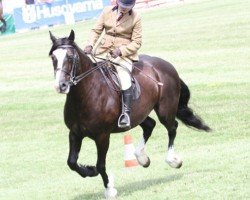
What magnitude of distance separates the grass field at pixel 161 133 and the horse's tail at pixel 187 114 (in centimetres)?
54

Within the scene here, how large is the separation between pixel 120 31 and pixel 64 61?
1.66 meters

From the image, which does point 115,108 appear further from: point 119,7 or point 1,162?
point 1,162

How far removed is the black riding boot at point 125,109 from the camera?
1038 cm

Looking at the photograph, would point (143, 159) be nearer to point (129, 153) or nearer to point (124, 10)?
point (129, 153)

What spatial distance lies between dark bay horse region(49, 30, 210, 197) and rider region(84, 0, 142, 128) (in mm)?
327

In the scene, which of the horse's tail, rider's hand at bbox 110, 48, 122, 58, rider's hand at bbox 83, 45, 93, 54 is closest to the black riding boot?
rider's hand at bbox 110, 48, 122, 58

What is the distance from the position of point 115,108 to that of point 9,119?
10.4m

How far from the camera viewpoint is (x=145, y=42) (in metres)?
35.8

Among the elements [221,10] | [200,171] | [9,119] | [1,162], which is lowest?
[221,10]

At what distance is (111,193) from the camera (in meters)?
10.1

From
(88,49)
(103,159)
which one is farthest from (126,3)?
(103,159)

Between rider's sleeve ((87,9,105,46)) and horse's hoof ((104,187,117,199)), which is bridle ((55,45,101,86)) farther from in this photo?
horse's hoof ((104,187,117,199))

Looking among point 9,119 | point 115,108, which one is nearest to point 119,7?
point 115,108

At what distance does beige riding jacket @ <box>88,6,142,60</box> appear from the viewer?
1076 centimetres
